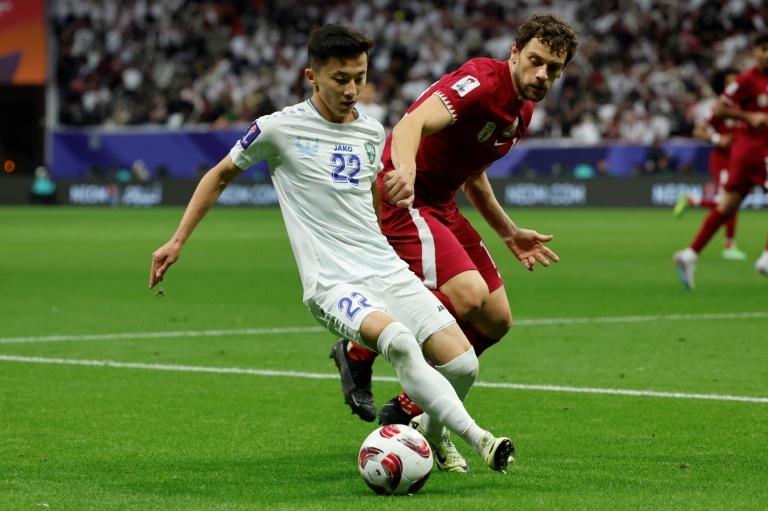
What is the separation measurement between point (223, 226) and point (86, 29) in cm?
1654

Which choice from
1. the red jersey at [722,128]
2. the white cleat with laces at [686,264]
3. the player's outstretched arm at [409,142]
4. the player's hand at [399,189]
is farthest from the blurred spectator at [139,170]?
the player's hand at [399,189]

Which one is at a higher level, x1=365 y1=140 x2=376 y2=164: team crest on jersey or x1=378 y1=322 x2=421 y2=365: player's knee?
x1=365 y1=140 x2=376 y2=164: team crest on jersey

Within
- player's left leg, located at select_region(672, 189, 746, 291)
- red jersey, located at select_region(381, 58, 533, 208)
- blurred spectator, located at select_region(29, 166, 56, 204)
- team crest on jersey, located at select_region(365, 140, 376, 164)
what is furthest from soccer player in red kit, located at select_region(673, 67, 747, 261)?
blurred spectator, located at select_region(29, 166, 56, 204)

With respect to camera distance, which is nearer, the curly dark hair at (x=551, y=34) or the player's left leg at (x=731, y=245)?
the curly dark hair at (x=551, y=34)

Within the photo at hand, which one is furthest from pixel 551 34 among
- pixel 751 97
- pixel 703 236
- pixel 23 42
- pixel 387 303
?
pixel 23 42

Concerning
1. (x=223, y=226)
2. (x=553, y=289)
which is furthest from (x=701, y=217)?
(x=553, y=289)

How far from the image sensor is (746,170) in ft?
45.6

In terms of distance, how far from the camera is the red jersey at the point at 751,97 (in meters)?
14.1

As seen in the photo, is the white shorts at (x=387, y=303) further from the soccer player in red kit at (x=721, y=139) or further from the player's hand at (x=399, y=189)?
the soccer player in red kit at (x=721, y=139)

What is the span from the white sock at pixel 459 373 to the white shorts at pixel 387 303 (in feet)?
0.52

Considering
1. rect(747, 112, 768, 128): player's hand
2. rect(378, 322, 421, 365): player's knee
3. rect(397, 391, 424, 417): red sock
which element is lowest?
rect(747, 112, 768, 128): player's hand

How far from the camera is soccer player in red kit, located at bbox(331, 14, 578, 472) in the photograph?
19.0 ft

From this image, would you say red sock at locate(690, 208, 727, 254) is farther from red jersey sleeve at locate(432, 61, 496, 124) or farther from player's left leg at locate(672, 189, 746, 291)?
red jersey sleeve at locate(432, 61, 496, 124)

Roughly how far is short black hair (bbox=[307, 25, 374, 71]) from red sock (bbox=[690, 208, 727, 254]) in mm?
8858
